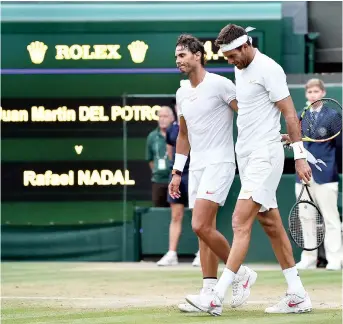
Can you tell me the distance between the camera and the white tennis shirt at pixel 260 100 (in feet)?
27.5

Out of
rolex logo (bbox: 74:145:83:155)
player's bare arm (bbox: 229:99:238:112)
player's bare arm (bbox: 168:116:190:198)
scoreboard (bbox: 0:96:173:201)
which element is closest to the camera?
player's bare arm (bbox: 229:99:238:112)

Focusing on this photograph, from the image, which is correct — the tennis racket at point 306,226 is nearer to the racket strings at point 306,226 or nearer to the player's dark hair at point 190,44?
the racket strings at point 306,226

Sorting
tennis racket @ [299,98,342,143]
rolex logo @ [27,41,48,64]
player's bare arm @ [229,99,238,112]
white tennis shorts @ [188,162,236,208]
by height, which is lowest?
white tennis shorts @ [188,162,236,208]

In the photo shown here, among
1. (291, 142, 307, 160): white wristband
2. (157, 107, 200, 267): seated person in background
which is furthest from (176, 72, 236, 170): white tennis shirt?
(157, 107, 200, 267): seated person in background

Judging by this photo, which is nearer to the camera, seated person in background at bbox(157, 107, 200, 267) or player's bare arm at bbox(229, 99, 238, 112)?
player's bare arm at bbox(229, 99, 238, 112)

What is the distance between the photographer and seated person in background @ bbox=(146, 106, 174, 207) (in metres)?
14.7

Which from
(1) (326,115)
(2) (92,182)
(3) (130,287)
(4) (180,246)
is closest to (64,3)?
(2) (92,182)

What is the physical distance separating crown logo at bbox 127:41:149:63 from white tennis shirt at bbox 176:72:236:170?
21.8 ft

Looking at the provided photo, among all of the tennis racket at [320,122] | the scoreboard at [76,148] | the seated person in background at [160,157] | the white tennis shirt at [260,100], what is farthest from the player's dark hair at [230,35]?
the scoreboard at [76,148]

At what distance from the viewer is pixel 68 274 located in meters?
12.8

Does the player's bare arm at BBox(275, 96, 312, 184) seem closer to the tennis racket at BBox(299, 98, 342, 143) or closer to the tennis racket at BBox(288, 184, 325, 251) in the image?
the tennis racket at BBox(299, 98, 342, 143)

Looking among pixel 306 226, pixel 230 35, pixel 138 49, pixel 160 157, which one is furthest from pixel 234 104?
pixel 138 49

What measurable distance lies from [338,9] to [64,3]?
11.7 feet

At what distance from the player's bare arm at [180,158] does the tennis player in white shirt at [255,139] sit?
780mm
